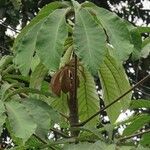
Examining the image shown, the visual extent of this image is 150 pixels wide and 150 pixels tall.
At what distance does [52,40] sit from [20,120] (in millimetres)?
160

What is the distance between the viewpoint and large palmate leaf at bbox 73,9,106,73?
0.91m

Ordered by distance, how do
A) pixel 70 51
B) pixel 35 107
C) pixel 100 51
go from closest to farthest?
pixel 100 51, pixel 35 107, pixel 70 51

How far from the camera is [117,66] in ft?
4.31

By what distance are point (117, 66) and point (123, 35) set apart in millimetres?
338

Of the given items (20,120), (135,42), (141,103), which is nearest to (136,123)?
(141,103)

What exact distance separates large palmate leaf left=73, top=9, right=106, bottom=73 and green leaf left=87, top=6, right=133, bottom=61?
26mm

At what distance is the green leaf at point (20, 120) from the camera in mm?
932

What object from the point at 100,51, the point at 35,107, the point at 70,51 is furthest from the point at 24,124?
the point at 70,51

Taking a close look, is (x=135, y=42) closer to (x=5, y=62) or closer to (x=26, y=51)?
(x=26, y=51)

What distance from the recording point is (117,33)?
0.98 meters

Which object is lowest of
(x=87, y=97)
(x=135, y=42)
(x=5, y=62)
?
(x=87, y=97)

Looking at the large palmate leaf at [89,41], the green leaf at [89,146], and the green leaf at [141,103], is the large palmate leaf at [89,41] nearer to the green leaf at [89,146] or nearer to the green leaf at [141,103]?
the green leaf at [89,146]

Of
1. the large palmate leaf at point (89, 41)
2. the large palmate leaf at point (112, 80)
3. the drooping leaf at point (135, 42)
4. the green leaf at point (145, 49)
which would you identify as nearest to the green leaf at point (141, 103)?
the large palmate leaf at point (112, 80)

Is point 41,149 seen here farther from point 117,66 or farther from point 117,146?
point 117,66
